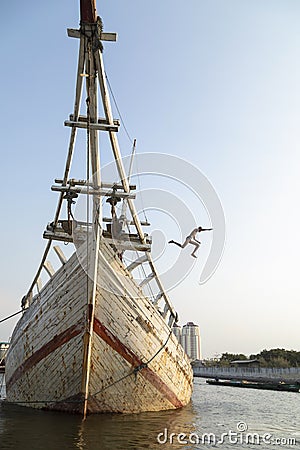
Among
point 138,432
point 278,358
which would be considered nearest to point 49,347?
point 138,432

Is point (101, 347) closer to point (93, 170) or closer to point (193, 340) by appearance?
point (93, 170)

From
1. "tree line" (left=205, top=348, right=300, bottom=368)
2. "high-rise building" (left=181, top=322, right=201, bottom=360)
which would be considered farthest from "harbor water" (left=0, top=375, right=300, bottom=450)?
"high-rise building" (left=181, top=322, right=201, bottom=360)

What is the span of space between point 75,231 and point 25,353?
4413mm

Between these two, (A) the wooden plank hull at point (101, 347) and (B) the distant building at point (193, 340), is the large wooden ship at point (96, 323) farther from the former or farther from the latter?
(B) the distant building at point (193, 340)

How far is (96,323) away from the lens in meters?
12.2

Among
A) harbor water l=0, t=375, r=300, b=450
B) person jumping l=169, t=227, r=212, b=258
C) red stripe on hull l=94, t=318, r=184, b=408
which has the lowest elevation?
harbor water l=0, t=375, r=300, b=450

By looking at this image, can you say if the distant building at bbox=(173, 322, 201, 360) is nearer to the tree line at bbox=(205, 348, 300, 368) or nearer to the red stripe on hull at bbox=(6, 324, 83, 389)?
the tree line at bbox=(205, 348, 300, 368)

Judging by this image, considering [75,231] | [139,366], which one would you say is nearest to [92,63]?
[75,231]

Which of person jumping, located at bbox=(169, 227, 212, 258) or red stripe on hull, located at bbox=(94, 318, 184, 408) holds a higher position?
person jumping, located at bbox=(169, 227, 212, 258)

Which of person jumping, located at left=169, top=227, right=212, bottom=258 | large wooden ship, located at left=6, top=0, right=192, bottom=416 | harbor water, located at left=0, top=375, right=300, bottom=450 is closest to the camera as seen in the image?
harbor water, located at left=0, top=375, right=300, bottom=450

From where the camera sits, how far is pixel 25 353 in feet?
46.2

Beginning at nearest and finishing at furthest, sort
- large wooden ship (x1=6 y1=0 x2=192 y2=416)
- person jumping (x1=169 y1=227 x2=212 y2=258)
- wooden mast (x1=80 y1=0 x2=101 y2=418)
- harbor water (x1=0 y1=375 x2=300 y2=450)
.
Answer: harbor water (x1=0 y1=375 x2=300 y2=450), wooden mast (x1=80 y1=0 x2=101 y2=418), large wooden ship (x1=6 y1=0 x2=192 y2=416), person jumping (x1=169 y1=227 x2=212 y2=258)

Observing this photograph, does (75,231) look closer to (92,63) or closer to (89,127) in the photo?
(89,127)

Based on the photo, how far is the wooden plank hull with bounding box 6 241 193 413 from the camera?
1213 centimetres
